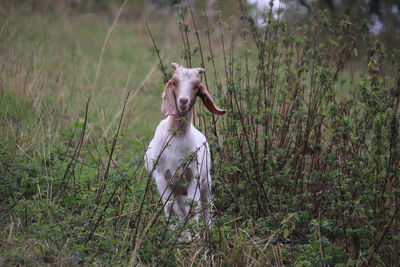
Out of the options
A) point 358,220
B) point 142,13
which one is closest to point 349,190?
point 358,220

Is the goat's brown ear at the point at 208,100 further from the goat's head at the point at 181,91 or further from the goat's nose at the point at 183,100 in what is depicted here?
the goat's nose at the point at 183,100

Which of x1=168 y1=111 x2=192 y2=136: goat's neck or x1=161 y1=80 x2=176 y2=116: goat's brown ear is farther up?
x1=161 y1=80 x2=176 y2=116: goat's brown ear

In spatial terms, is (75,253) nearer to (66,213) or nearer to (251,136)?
(66,213)

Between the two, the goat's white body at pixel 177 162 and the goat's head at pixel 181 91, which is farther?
the goat's white body at pixel 177 162

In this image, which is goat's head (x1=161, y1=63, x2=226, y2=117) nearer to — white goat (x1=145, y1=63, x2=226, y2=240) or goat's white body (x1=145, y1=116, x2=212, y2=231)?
white goat (x1=145, y1=63, x2=226, y2=240)

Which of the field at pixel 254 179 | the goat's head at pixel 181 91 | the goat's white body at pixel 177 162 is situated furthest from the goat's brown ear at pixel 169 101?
the field at pixel 254 179

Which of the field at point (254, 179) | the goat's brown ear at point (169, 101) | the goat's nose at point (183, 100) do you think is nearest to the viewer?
the field at point (254, 179)

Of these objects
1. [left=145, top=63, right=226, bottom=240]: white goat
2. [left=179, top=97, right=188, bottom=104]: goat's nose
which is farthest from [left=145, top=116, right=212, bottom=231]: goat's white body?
[left=179, top=97, right=188, bottom=104]: goat's nose

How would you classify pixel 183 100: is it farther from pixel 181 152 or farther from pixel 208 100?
pixel 181 152

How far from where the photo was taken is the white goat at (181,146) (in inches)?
163

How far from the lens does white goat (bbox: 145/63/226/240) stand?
4137 millimetres

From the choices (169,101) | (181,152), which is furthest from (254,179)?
(169,101)

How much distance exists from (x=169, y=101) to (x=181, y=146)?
1.14 ft

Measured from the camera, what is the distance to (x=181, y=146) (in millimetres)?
4301
